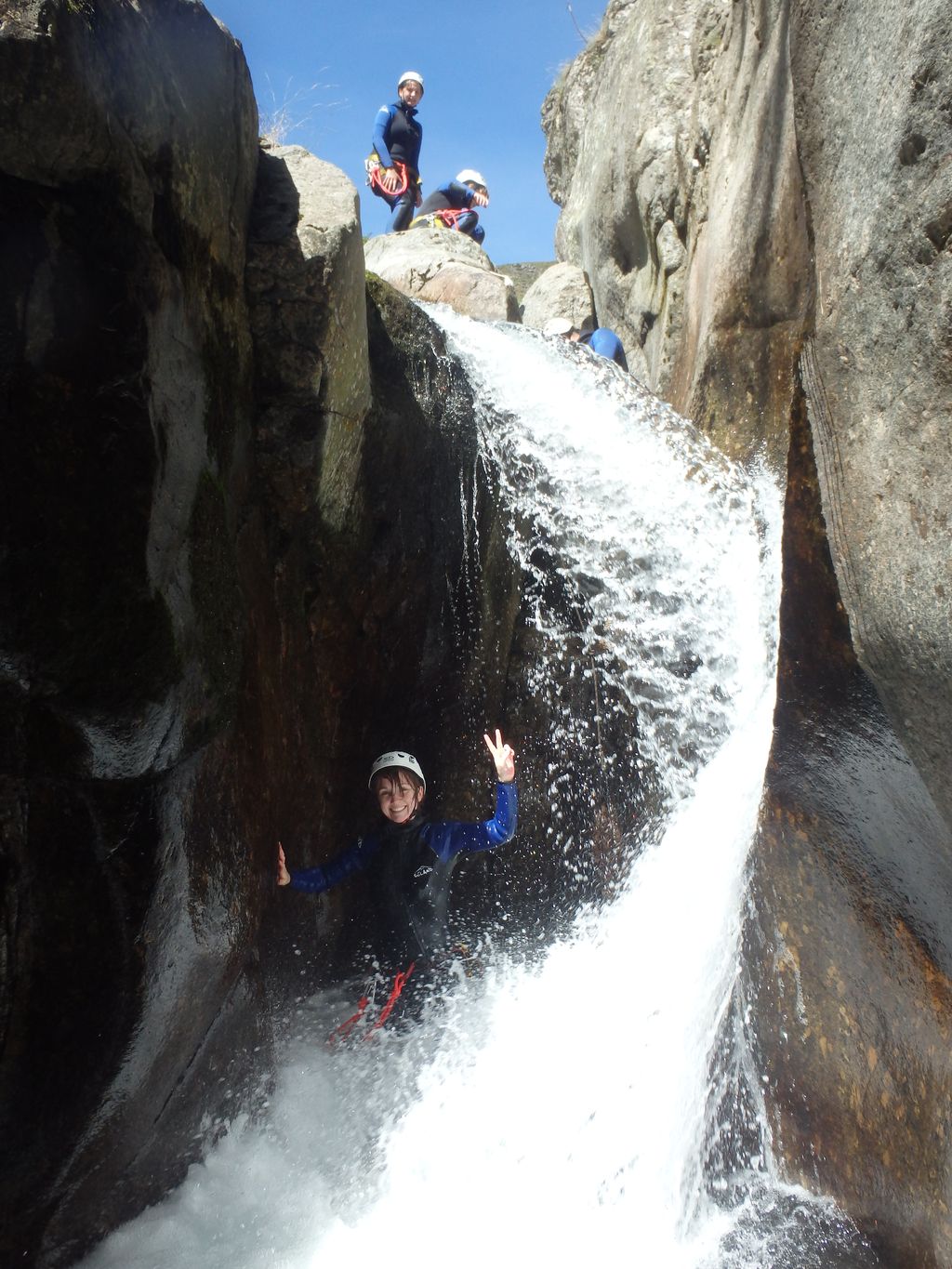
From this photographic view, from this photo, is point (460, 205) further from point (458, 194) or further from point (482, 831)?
point (482, 831)

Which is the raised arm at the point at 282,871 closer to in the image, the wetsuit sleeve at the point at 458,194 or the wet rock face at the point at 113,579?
the wet rock face at the point at 113,579

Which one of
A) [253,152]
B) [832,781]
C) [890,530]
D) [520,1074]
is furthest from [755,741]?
[253,152]

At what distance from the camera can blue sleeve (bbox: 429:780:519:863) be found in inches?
146

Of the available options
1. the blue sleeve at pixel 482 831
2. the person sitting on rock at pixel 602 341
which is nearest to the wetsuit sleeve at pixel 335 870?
the blue sleeve at pixel 482 831

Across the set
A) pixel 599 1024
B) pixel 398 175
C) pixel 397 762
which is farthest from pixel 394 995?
pixel 398 175

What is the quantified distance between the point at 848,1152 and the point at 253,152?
13.1 feet

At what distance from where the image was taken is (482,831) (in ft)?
12.6

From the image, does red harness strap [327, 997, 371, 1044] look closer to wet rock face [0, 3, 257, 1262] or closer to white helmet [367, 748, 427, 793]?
wet rock face [0, 3, 257, 1262]

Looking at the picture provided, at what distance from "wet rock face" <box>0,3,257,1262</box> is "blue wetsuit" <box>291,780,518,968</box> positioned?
2.32 ft

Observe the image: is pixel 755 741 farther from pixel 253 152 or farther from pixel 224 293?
pixel 253 152

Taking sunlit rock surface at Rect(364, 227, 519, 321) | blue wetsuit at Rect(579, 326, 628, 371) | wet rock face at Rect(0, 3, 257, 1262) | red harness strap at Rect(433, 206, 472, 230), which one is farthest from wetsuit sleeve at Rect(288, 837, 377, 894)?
red harness strap at Rect(433, 206, 472, 230)

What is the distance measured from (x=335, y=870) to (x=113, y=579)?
1782 mm

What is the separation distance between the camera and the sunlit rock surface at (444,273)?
8.94m

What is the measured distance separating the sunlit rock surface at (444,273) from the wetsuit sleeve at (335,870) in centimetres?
594
